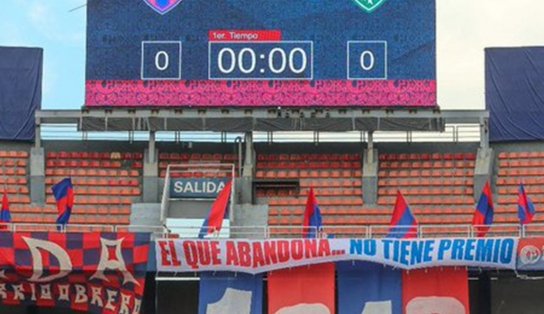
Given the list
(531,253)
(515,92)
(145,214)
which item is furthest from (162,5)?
(531,253)

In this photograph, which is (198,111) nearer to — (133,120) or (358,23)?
(133,120)

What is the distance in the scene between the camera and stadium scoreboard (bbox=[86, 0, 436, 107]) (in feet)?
109

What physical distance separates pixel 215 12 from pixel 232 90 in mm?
2529

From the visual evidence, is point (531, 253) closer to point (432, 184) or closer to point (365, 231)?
point (365, 231)

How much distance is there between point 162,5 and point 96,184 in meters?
6.05

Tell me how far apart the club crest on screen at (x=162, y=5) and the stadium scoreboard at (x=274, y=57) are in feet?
0.10

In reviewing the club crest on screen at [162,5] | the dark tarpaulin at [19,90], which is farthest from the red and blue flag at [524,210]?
the dark tarpaulin at [19,90]

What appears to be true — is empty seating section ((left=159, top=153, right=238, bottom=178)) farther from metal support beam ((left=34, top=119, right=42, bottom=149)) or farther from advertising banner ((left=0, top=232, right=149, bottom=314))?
advertising banner ((left=0, top=232, right=149, bottom=314))

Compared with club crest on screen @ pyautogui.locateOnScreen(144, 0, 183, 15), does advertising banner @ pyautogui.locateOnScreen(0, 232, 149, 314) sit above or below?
below

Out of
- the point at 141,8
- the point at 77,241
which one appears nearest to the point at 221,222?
the point at 77,241

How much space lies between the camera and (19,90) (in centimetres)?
3484

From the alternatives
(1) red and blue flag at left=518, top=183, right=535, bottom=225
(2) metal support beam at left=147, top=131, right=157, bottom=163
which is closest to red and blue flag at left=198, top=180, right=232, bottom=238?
(2) metal support beam at left=147, top=131, right=157, bottom=163

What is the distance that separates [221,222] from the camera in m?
28.7

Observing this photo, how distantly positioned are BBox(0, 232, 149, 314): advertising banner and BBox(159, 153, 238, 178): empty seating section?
6.55 metres
